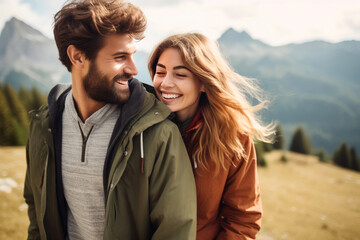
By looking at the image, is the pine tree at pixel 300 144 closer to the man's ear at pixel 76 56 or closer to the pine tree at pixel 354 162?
the pine tree at pixel 354 162

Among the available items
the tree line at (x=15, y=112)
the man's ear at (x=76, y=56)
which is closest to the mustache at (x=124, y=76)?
the man's ear at (x=76, y=56)

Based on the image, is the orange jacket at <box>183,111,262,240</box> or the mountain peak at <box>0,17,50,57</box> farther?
the mountain peak at <box>0,17,50,57</box>

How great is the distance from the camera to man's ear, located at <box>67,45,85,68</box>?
2.26 metres

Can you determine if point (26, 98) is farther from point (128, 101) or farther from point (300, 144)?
point (300, 144)

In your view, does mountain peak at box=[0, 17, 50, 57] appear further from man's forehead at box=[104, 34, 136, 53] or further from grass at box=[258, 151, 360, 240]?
man's forehead at box=[104, 34, 136, 53]

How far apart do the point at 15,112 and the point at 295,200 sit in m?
24.7

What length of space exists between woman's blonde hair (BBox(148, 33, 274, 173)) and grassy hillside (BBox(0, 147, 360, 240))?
6103mm

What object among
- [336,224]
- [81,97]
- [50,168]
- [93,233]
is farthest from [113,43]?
[336,224]

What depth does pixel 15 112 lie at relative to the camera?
690 inches

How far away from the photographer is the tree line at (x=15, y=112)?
49.6ft

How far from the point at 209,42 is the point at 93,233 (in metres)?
2.64

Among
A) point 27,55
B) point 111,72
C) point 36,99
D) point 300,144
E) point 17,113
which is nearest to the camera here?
point 111,72

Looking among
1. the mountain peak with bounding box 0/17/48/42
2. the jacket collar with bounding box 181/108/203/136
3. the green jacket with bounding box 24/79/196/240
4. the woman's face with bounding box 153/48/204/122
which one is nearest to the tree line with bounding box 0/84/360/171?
the jacket collar with bounding box 181/108/203/136

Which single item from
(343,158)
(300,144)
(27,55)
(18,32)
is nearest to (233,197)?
(300,144)
